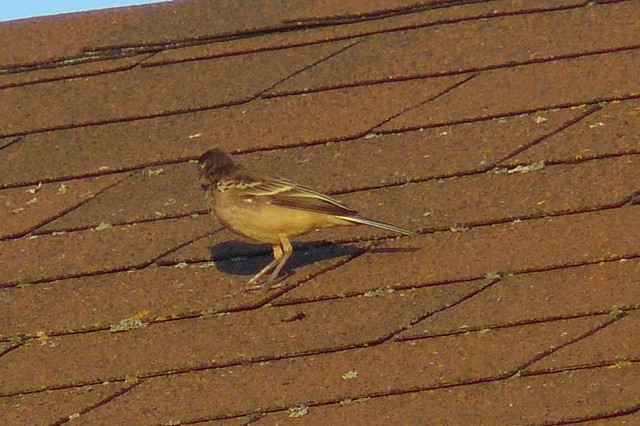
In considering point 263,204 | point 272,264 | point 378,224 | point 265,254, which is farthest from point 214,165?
point 378,224

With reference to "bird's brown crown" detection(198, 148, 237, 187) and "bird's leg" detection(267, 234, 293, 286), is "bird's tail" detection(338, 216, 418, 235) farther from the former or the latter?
"bird's brown crown" detection(198, 148, 237, 187)

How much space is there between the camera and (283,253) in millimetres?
7340

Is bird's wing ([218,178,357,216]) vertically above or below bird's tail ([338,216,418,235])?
above

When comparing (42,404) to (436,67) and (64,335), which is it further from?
(436,67)

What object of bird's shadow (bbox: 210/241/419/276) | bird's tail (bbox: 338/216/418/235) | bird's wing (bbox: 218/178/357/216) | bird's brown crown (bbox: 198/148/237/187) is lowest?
bird's shadow (bbox: 210/241/419/276)

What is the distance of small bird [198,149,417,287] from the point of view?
730 cm

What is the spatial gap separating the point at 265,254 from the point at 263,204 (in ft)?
1.01

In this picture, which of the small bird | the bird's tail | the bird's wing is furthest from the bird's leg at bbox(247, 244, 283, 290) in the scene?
the bird's tail

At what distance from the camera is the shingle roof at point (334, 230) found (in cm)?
587

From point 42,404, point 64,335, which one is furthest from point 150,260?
point 42,404

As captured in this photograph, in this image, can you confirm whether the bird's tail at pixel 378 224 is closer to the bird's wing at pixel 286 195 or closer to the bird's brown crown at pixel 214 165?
the bird's wing at pixel 286 195

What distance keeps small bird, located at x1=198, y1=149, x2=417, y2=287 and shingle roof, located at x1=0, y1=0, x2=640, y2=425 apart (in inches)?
4.5

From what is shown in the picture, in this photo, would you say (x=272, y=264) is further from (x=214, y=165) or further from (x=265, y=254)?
(x=214, y=165)

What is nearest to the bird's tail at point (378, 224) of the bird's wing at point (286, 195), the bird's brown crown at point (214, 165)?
the bird's wing at point (286, 195)
